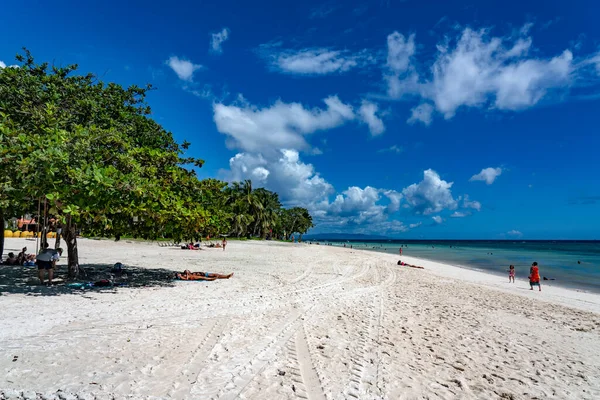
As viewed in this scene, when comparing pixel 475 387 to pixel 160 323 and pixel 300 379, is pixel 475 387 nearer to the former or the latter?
pixel 300 379

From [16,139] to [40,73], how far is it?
6.96m

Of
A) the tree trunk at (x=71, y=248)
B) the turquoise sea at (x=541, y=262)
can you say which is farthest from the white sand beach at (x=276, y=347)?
the turquoise sea at (x=541, y=262)

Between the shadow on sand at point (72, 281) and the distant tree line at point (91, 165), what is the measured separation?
1.17 m

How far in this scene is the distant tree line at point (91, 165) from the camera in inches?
328

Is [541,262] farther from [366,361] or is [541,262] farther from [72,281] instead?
[72,281]

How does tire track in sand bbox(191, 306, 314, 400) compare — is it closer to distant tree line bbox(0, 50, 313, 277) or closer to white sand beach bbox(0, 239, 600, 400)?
white sand beach bbox(0, 239, 600, 400)

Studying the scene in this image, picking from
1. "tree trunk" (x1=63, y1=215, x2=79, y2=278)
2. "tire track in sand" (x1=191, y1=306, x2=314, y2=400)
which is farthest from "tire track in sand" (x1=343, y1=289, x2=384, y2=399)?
"tree trunk" (x1=63, y1=215, x2=79, y2=278)

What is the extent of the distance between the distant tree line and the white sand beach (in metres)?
2.32

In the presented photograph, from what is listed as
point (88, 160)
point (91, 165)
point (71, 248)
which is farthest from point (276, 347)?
point (71, 248)

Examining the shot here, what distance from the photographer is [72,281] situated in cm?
1145

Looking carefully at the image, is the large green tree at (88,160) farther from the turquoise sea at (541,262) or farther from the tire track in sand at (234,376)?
the turquoise sea at (541,262)

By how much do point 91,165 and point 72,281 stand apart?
193 inches

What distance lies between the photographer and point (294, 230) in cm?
9600

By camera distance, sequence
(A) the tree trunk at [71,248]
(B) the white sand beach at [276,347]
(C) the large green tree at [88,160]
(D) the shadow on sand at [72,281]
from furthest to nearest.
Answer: (A) the tree trunk at [71,248]
(D) the shadow on sand at [72,281]
(C) the large green tree at [88,160]
(B) the white sand beach at [276,347]
